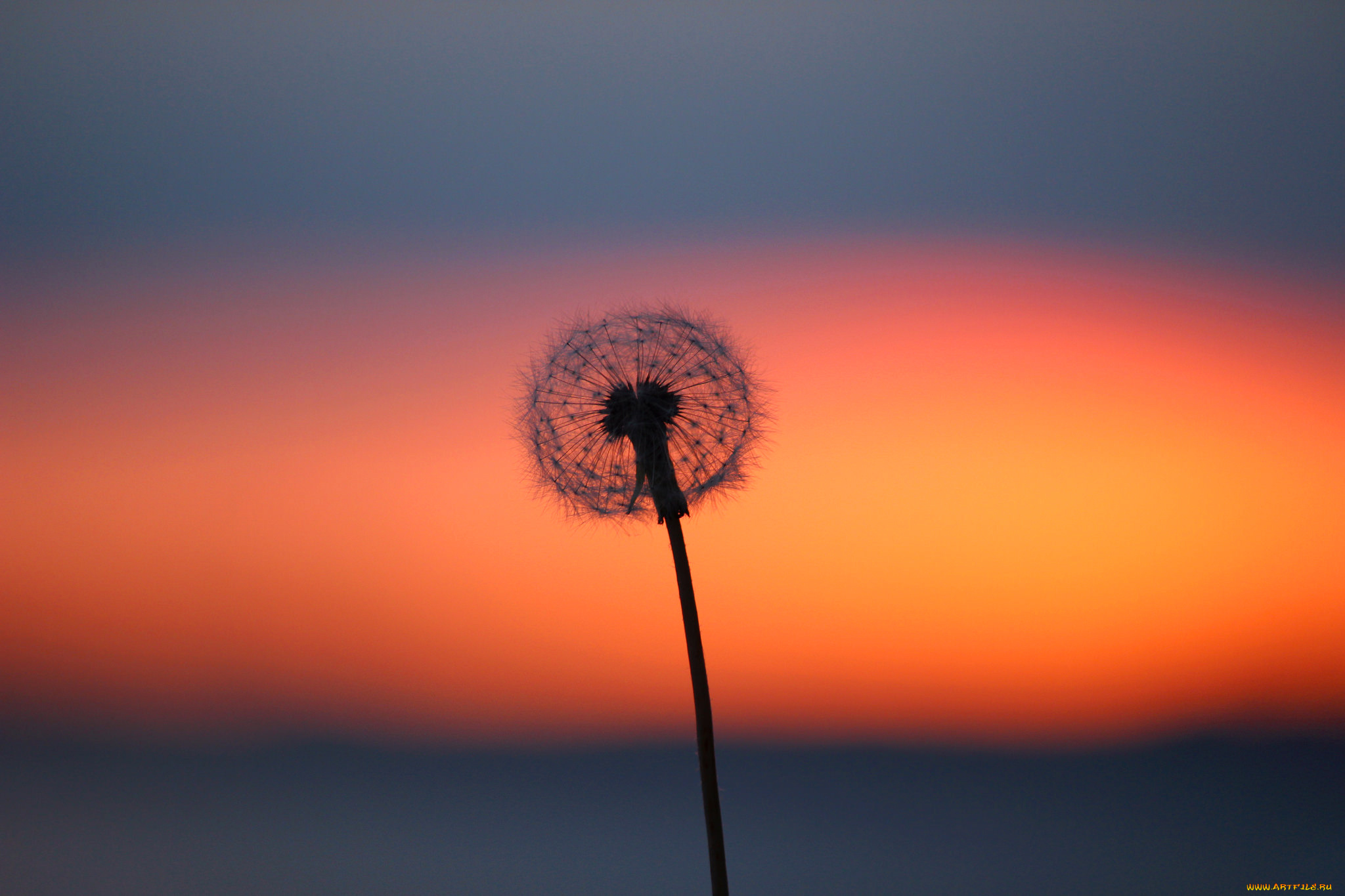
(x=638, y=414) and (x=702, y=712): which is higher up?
(x=638, y=414)

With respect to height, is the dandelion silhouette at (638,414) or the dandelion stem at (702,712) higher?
the dandelion silhouette at (638,414)

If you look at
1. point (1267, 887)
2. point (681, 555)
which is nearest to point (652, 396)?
point (681, 555)

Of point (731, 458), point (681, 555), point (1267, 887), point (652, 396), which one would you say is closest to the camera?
point (681, 555)

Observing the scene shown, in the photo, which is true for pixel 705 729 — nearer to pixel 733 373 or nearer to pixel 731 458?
pixel 731 458

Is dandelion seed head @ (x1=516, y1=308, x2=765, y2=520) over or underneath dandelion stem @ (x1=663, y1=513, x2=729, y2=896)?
over
